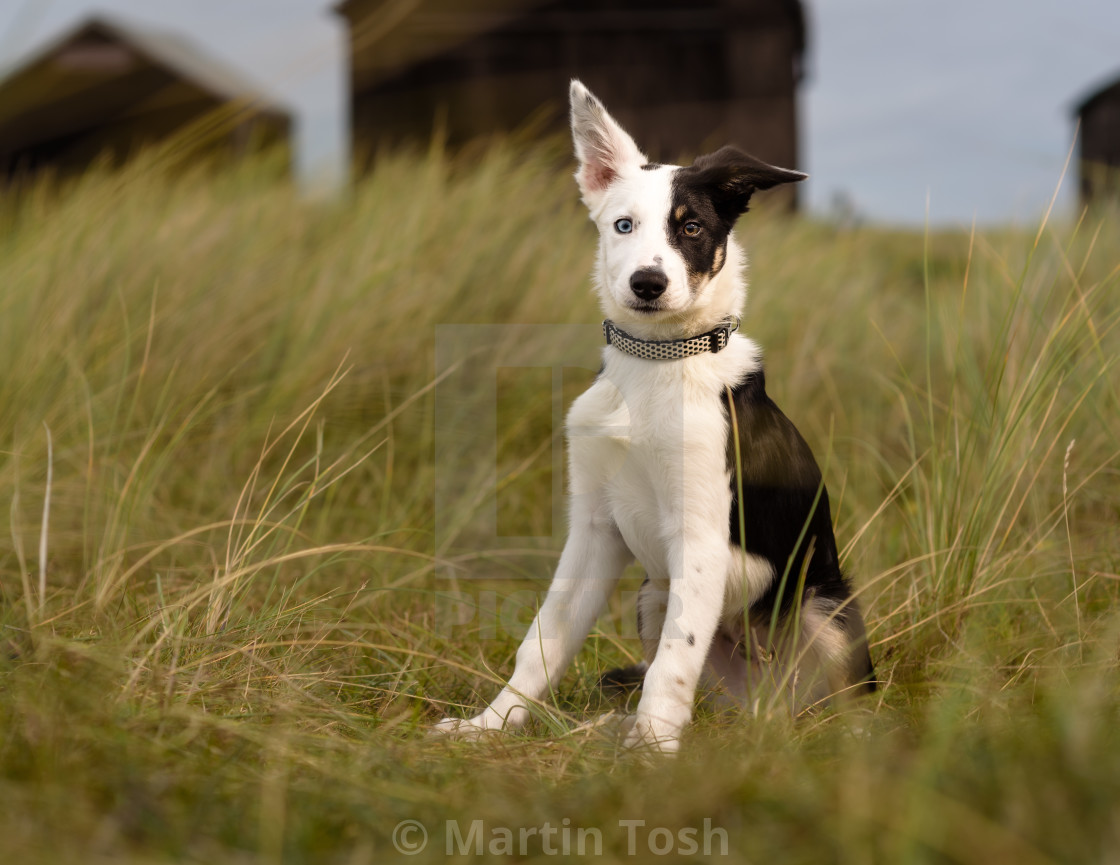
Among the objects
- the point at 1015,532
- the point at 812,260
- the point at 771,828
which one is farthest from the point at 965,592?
the point at 812,260

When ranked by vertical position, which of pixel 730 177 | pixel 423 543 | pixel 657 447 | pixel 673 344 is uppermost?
pixel 730 177

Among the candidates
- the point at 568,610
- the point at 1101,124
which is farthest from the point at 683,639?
the point at 1101,124

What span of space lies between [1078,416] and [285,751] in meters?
3.02

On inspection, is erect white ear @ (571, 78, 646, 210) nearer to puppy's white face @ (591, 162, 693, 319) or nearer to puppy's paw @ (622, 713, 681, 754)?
puppy's white face @ (591, 162, 693, 319)

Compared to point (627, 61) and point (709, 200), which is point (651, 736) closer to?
point (709, 200)

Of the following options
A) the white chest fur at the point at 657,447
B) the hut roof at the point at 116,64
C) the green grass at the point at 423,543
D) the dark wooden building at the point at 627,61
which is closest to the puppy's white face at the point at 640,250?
the white chest fur at the point at 657,447

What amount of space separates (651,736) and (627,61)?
9.43 metres

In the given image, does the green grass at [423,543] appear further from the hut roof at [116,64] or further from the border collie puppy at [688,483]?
the hut roof at [116,64]

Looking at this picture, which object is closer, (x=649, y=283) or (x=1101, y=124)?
(x=649, y=283)

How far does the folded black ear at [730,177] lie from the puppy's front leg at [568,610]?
2.93 feet

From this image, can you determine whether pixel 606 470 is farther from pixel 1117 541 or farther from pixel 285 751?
pixel 1117 541

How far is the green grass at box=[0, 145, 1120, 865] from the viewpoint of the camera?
1.52 metres

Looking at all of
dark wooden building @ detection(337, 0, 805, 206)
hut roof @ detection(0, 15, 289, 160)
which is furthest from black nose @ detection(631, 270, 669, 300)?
dark wooden building @ detection(337, 0, 805, 206)

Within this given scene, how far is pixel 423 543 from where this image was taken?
11.7ft
